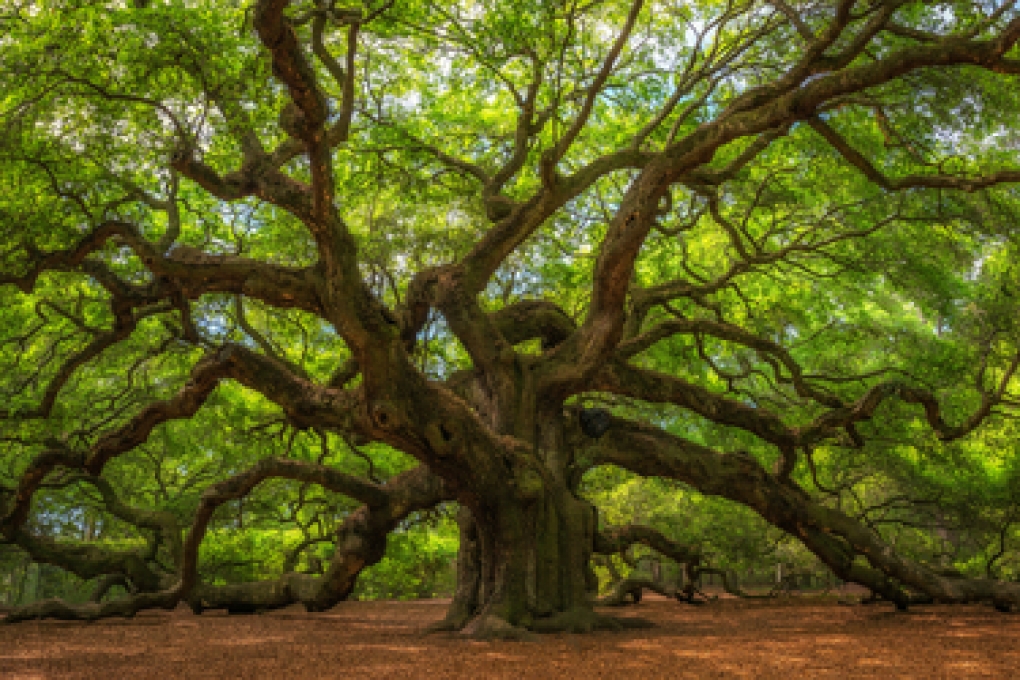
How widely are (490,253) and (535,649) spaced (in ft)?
13.3

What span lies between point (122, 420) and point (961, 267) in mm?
13636

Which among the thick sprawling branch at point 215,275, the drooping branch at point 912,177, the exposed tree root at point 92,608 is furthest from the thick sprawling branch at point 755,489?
the exposed tree root at point 92,608

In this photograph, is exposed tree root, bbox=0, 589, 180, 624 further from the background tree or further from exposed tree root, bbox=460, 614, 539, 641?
exposed tree root, bbox=460, 614, 539, 641

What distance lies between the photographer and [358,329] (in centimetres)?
619

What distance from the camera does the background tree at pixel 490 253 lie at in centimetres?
679

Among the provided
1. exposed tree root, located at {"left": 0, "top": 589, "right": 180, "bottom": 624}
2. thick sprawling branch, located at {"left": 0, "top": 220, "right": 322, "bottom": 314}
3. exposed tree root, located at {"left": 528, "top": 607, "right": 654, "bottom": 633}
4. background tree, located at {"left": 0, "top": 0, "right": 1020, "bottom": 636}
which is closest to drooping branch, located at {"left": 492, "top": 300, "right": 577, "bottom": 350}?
background tree, located at {"left": 0, "top": 0, "right": 1020, "bottom": 636}

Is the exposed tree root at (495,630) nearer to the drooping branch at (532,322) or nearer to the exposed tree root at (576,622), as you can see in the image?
the exposed tree root at (576,622)

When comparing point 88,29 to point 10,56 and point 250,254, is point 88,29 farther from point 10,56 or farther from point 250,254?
point 250,254

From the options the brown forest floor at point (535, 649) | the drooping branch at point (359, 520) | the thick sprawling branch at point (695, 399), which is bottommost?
the brown forest floor at point (535, 649)

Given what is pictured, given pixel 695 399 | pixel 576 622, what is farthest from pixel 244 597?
pixel 695 399

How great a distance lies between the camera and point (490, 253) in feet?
27.2

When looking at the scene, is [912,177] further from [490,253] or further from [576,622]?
[576,622]

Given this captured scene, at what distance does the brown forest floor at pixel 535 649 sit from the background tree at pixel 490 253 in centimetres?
69

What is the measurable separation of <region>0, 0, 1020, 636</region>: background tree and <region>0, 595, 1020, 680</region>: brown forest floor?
69 cm
